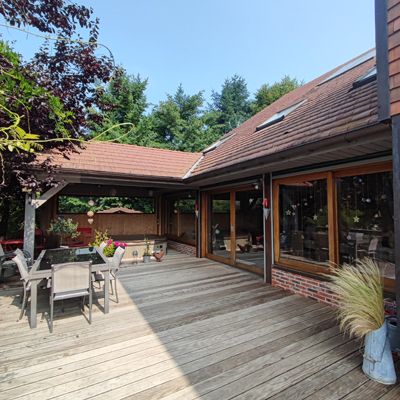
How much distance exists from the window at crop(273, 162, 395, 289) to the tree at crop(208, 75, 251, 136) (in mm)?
16997

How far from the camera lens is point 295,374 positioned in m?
2.27

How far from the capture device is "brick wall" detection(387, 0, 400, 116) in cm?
242

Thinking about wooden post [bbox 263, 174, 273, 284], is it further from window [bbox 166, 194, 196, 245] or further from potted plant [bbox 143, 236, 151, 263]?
potted plant [bbox 143, 236, 151, 263]

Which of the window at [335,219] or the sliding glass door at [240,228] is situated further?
the sliding glass door at [240,228]

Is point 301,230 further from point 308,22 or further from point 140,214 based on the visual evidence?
point 140,214

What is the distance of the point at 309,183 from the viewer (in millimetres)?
4473

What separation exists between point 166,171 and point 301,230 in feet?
15.3

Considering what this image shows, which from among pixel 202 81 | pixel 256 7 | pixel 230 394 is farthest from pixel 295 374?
pixel 202 81

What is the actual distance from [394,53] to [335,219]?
2411 millimetres

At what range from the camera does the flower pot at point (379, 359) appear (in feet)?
7.25

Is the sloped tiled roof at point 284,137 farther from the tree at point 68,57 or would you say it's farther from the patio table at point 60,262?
the patio table at point 60,262

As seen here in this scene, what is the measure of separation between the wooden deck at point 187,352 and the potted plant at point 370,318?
137 mm

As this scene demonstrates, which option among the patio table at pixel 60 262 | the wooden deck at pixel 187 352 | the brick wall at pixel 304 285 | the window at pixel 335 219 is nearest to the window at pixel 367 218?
the window at pixel 335 219

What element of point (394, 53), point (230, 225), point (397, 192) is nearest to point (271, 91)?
point (230, 225)
